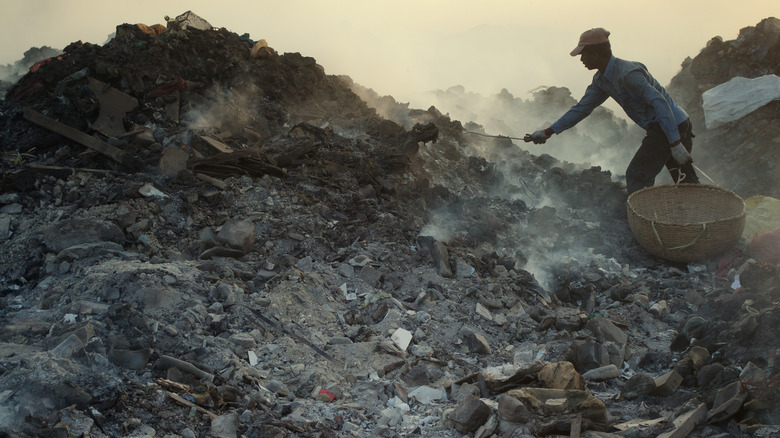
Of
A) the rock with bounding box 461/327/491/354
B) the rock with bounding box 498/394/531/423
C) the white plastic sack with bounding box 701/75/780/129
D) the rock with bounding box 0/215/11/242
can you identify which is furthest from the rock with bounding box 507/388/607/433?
the white plastic sack with bounding box 701/75/780/129

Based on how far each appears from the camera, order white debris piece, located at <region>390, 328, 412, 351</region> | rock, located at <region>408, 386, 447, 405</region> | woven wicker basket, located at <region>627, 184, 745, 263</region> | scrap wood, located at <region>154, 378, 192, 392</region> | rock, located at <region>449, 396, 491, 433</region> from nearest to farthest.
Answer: rock, located at <region>449, 396, 491, 433</region>, scrap wood, located at <region>154, 378, 192, 392</region>, rock, located at <region>408, 386, 447, 405</region>, white debris piece, located at <region>390, 328, 412, 351</region>, woven wicker basket, located at <region>627, 184, 745, 263</region>

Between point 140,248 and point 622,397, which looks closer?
point 622,397

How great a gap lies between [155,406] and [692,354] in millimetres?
2929

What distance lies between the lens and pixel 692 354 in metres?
3.57

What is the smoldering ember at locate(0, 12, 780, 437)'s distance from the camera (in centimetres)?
317

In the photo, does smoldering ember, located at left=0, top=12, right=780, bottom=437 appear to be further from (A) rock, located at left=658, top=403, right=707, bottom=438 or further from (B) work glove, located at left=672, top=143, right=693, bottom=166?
(B) work glove, located at left=672, top=143, right=693, bottom=166

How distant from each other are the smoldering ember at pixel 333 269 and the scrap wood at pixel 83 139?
0.03m

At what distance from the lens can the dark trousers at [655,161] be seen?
230 inches

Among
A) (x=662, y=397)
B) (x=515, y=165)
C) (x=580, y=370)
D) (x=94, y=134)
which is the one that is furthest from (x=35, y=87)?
(x=662, y=397)

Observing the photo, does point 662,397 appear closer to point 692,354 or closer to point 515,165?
point 692,354

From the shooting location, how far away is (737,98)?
780 cm

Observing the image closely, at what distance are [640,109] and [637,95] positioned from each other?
0.19 m

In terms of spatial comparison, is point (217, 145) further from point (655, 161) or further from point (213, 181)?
point (655, 161)

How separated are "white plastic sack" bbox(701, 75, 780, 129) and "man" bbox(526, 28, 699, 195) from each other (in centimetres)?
224
